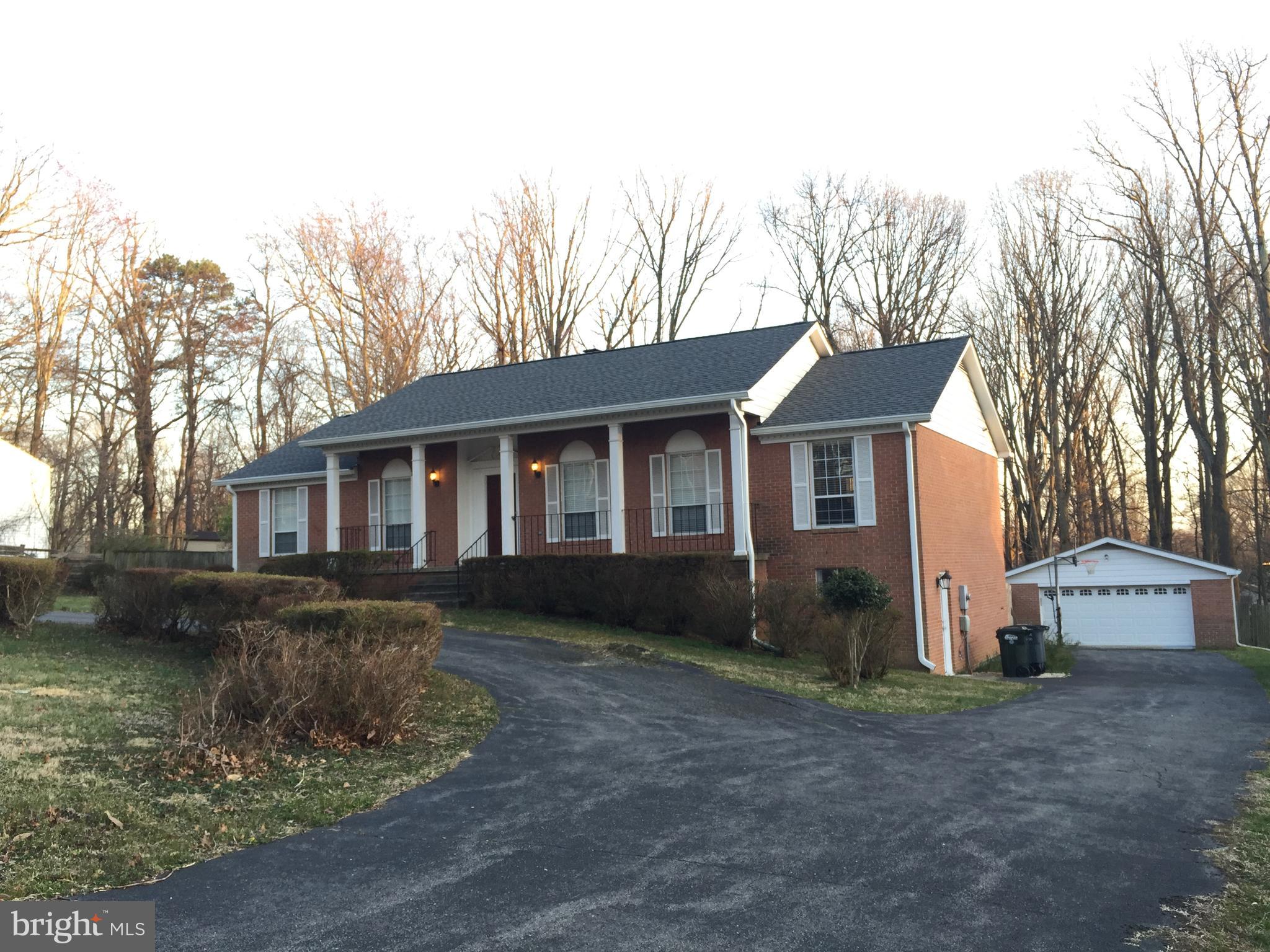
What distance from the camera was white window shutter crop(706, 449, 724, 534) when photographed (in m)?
19.1

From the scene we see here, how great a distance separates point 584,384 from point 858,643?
989 cm

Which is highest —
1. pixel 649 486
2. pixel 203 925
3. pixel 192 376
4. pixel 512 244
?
pixel 512 244

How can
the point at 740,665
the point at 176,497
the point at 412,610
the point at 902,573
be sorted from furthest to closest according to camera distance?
the point at 176,497 → the point at 902,573 → the point at 740,665 → the point at 412,610

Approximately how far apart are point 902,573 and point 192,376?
27538mm

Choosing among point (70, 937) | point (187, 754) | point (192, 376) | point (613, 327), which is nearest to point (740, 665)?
point (187, 754)

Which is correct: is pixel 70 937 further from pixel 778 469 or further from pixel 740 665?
pixel 778 469

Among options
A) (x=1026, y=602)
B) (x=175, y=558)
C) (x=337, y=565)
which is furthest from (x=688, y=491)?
(x=175, y=558)

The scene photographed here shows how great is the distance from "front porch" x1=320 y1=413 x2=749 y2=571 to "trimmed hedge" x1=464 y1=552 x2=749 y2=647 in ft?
3.93

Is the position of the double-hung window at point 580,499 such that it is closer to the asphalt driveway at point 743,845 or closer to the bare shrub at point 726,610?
the bare shrub at point 726,610

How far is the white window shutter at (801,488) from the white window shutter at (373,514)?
32.6ft

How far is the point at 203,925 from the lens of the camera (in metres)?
4.54

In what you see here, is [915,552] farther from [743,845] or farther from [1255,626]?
[1255,626]

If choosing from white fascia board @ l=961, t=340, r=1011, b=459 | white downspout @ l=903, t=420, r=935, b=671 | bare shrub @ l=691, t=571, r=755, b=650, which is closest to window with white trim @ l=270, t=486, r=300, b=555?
bare shrub @ l=691, t=571, r=755, b=650

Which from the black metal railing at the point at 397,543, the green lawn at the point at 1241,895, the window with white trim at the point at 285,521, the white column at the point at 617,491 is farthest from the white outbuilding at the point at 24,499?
the green lawn at the point at 1241,895
